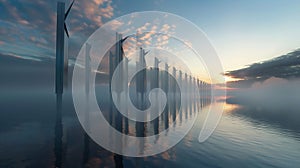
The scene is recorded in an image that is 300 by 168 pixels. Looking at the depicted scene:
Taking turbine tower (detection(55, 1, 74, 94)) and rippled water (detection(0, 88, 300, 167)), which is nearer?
rippled water (detection(0, 88, 300, 167))

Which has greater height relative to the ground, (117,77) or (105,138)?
(117,77)

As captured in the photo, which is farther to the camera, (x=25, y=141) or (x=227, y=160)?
(x=25, y=141)

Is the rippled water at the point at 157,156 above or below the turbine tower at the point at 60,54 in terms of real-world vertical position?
below

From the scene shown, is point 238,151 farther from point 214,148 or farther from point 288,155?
point 288,155

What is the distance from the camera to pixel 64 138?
61.3ft

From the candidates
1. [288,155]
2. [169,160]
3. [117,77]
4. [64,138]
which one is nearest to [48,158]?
[64,138]

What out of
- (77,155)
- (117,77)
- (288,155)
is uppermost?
(117,77)

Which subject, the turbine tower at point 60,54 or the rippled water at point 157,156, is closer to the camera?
the rippled water at point 157,156

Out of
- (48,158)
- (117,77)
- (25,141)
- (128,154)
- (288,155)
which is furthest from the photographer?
(117,77)

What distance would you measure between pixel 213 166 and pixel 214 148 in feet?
16.4

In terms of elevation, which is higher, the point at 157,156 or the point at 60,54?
the point at 60,54

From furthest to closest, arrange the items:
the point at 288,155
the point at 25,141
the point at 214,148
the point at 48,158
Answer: the point at 25,141, the point at 214,148, the point at 288,155, the point at 48,158

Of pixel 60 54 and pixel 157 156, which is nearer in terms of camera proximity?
pixel 157 156

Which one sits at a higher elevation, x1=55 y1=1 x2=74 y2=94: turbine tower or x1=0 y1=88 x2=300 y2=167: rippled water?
x1=55 y1=1 x2=74 y2=94: turbine tower
